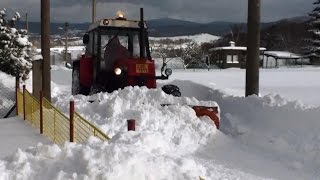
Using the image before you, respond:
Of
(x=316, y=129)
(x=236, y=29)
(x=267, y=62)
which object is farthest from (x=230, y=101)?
(x=236, y=29)

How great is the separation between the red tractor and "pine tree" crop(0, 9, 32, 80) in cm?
854

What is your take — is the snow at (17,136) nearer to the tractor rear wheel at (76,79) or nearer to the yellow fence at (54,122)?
the yellow fence at (54,122)

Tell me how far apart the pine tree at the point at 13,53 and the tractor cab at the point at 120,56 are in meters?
8.55

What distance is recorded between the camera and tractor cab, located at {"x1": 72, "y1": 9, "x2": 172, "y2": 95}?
12.9 m

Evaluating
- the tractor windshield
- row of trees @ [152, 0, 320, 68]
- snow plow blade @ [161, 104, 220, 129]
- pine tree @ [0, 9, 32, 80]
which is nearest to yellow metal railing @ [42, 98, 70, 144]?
snow plow blade @ [161, 104, 220, 129]

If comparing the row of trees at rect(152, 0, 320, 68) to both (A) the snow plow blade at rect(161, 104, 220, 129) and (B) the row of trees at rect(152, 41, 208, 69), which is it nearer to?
(B) the row of trees at rect(152, 41, 208, 69)

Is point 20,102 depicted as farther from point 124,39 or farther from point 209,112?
point 209,112

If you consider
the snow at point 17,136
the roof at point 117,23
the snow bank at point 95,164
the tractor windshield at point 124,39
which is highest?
the roof at point 117,23

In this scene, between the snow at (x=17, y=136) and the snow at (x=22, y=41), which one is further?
the snow at (x=22, y=41)

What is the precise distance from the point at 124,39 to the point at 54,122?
415 centimetres

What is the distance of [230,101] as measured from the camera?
46.0 feet

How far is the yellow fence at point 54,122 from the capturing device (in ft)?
25.7

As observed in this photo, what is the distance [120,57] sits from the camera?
13.1m

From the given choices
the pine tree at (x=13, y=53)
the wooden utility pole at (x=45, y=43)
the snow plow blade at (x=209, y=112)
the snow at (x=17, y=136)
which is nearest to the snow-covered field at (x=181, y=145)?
the snow plow blade at (x=209, y=112)
